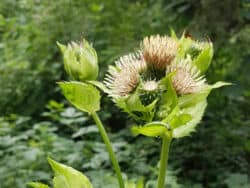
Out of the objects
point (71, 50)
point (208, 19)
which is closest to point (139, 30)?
point (208, 19)

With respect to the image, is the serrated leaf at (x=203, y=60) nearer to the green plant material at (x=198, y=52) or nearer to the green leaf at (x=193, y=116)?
the green plant material at (x=198, y=52)

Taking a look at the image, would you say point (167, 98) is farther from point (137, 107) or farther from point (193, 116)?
point (193, 116)

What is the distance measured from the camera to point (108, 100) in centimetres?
367

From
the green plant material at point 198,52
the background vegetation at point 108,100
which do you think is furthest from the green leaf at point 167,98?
the background vegetation at point 108,100

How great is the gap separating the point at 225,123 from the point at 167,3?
2.89ft

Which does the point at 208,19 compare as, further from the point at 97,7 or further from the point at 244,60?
the point at 97,7

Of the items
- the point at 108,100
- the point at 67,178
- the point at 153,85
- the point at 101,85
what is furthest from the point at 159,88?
the point at 108,100

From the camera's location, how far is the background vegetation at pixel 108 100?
8.95 feet

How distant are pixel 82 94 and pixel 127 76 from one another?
0.46ft

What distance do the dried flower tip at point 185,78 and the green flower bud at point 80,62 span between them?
216 mm

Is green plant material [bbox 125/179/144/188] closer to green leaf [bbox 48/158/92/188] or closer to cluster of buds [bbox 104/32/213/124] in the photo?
green leaf [bbox 48/158/92/188]

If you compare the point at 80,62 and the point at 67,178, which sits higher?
the point at 80,62

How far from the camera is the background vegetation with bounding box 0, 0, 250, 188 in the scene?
2729 mm

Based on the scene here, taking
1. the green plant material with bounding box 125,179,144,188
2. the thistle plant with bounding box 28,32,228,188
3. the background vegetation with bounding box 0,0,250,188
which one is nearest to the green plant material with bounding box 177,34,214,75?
the thistle plant with bounding box 28,32,228,188
